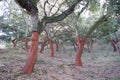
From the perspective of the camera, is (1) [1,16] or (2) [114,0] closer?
(2) [114,0]

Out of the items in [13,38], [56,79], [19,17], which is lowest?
[56,79]

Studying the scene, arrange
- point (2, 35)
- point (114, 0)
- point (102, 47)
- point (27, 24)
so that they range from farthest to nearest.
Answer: point (102, 47), point (2, 35), point (27, 24), point (114, 0)

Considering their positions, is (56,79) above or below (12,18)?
below

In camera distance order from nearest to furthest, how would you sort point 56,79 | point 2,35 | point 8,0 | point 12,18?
1. point 56,79
2. point 8,0
3. point 12,18
4. point 2,35

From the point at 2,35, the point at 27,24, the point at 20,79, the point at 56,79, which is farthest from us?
the point at 2,35

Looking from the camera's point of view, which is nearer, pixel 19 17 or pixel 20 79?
pixel 20 79

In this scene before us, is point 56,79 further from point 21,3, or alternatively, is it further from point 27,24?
point 27,24

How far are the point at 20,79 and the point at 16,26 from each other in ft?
57.3

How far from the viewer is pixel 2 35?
27.9m

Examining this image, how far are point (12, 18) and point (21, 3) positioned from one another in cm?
1494

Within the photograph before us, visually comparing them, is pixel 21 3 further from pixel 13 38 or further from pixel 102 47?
pixel 102 47

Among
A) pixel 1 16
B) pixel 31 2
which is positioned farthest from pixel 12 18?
pixel 31 2

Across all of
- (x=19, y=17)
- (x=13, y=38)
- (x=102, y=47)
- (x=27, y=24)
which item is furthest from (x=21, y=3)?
(x=102, y=47)

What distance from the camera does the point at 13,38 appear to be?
28.0 metres
